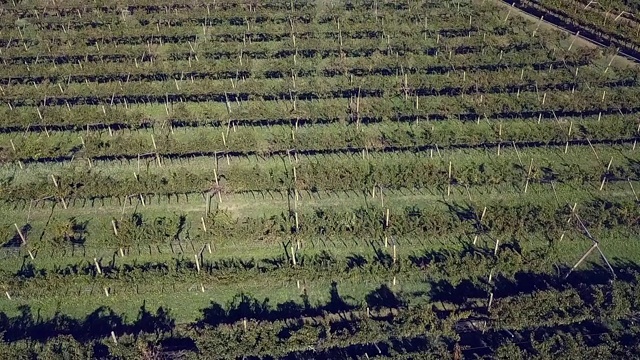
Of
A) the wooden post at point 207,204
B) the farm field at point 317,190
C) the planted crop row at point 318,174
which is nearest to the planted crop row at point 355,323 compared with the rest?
the farm field at point 317,190

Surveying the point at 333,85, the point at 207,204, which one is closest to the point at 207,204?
the point at 207,204

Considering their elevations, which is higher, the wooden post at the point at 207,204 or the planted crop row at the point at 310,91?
the planted crop row at the point at 310,91

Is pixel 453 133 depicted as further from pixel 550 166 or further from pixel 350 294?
pixel 350 294

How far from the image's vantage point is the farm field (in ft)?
100

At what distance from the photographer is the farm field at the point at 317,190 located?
30.6m

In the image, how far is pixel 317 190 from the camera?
127 feet

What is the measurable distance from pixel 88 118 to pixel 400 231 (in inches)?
956

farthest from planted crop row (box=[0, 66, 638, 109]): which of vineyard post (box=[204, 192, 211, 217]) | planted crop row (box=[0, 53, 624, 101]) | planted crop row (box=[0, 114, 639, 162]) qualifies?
vineyard post (box=[204, 192, 211, 217])

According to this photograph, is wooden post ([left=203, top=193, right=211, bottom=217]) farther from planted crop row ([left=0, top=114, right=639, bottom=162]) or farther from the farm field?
planted crop row ([left=0, top=114, right=639, bottom=162])

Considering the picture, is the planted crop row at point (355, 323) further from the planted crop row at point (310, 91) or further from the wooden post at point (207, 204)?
the planted crop row at point (310, 91)

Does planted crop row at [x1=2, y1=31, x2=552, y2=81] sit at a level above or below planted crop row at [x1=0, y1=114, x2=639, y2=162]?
above

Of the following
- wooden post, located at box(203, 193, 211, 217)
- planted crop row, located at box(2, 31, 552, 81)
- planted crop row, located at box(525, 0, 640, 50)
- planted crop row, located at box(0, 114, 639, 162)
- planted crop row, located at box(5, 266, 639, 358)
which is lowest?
planted crop row, located at box(5, 266, 639, 358)

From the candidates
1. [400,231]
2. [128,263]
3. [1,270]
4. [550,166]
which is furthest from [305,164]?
[1,270]

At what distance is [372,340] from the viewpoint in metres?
29.8
